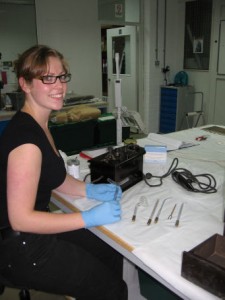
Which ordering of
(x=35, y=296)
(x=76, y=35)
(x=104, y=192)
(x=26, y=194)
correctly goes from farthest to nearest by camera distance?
(x=76, y=35) < (x=35, y=296) < (x=104, y=192) < (x=26, y=194)

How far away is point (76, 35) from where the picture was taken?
14.3 ft

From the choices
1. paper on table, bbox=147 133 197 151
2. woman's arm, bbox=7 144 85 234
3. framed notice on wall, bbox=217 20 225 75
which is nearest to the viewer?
woman's arm, bbox=7 144 85 234

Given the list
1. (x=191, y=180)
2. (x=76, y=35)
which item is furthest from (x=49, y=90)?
(x=76, y=35)

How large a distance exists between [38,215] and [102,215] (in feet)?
0.79

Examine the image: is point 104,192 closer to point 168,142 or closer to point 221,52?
Answer: point 168,142

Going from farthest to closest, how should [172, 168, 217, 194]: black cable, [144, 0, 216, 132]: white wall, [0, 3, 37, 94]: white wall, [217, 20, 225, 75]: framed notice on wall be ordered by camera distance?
[144, 0, 216, 132]: white wall
[217, 20, 225, 75]: framed notice on wall
[0, 3, 37, 94]: white wall
[172, 168, 217, 194]: black cable

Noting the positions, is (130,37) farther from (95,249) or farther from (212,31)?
(95,249)

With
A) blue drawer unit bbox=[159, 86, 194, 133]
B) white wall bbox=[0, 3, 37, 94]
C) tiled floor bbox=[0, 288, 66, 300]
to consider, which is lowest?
tiled floor bbox=[0, 288, 66, 300]

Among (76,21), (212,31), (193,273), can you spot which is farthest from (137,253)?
(212,31)

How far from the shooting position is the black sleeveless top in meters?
1.12

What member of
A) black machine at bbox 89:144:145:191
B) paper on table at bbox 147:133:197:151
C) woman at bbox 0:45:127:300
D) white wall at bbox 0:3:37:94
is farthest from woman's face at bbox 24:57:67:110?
white wall at bbox 0:3:37:94

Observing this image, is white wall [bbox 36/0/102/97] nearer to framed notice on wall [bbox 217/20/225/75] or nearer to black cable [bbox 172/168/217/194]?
framed notice on wall [bbox 217/20/225/75]

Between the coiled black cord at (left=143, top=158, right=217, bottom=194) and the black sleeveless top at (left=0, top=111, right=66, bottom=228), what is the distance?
1.81 feet

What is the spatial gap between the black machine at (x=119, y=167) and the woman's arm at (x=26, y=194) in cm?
43
